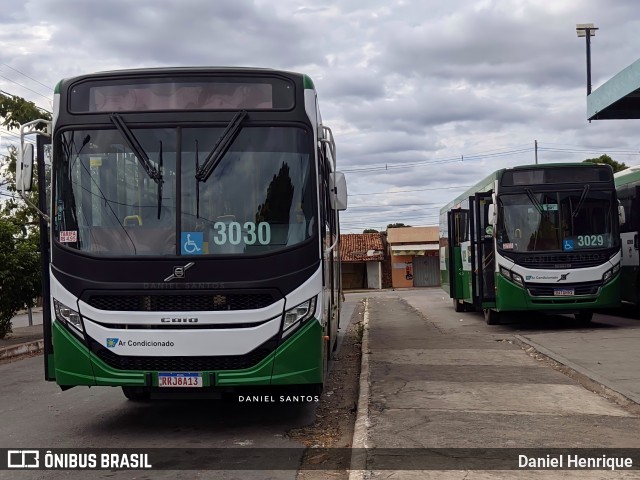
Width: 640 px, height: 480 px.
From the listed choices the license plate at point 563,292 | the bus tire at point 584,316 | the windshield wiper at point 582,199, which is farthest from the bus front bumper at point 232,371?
the bus tire at point 584,316

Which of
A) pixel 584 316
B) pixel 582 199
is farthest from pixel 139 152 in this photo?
pixel 584 316

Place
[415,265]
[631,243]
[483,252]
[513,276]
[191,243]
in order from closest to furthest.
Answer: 1. [191,243]
2. [513,276]
3. [483,252]
4. [631,243]
5. [415,265]

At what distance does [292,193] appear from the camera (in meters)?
7.41

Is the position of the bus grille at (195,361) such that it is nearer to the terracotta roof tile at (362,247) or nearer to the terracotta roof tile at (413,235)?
the terracotta roof tile at (362,247)

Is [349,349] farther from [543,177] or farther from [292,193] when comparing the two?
[292,193]

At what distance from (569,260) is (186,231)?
35.7 ft

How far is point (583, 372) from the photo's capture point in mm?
10164

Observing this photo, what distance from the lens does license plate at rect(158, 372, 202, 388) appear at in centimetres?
710

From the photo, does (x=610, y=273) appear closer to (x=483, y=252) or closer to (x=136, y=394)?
(x=483, y=252)

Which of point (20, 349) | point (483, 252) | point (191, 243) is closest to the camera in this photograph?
point (191, 243)

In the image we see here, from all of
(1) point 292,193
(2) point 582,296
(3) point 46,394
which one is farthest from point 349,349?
(1) point 292,193

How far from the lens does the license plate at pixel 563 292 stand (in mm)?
15969

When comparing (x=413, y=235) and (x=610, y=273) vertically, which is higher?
(x=610, y=273)

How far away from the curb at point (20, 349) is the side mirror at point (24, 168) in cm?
870
